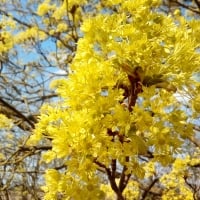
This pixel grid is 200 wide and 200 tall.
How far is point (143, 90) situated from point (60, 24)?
15.7 feet

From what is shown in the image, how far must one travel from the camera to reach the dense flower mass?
177 cm

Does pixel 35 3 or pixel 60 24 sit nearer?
pixel 60 24

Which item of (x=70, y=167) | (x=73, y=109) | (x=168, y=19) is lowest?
(x=70, y=167)

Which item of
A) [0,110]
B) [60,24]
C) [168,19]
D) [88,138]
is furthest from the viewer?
[60,24]

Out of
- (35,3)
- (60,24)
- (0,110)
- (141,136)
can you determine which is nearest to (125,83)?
(141,136)

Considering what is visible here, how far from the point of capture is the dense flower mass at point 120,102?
5.80ft

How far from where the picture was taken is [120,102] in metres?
1.84

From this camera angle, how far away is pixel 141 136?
1812 millimetres

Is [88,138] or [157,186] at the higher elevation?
[157,186]

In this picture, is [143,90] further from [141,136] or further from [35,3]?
[35,3]

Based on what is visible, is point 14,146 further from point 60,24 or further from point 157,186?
point 157,186

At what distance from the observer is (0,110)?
532 cm

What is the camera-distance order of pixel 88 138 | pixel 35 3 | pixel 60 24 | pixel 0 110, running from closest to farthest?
1. pixel 88 138
2. pixel 0 110
3. pixel 60 24
4. pixel 35 3

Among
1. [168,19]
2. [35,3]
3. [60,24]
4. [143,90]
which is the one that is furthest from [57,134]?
[35,3]
